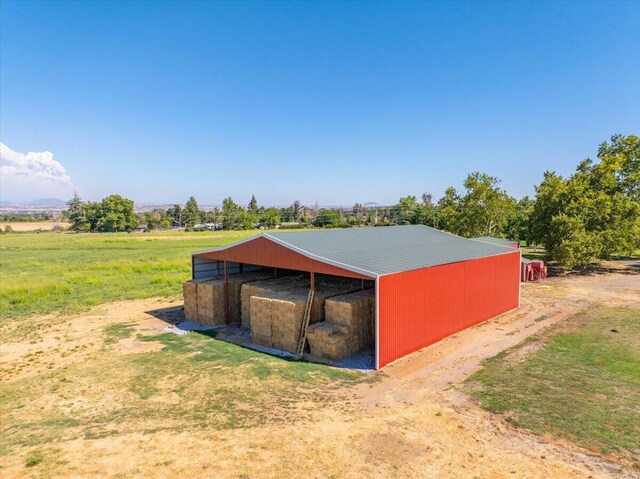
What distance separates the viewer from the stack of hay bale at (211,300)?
719 inches

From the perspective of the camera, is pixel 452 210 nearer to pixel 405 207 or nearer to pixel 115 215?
pixel 405 207

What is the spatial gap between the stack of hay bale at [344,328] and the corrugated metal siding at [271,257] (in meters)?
1.20

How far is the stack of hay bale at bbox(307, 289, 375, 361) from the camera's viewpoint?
13656 mm

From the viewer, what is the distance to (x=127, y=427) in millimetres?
9328

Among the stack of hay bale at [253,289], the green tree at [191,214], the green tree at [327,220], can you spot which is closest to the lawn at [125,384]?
the stack of hay bale at [253,289]

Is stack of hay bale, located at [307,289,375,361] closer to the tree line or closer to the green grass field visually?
the green grass field

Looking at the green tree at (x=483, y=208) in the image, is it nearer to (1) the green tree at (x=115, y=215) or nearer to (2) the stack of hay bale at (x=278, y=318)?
(2) the stack of hay bale at (x=278, y=318)

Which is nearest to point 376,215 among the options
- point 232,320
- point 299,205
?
point 299,205

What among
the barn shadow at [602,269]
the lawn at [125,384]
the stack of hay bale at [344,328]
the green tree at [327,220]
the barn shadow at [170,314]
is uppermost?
the green tree at [327,220]

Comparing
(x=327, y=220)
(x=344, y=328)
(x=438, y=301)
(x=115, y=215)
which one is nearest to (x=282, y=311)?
(x=344, y=328)

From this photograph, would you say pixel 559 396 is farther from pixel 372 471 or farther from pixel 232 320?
pixel 232 320

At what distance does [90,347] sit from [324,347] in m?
9.27

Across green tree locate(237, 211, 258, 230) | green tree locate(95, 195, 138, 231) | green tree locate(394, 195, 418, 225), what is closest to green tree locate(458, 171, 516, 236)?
green tree locate(394, 195, 418, 225)

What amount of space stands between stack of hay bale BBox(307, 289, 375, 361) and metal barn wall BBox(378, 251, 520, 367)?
1.21 metres
